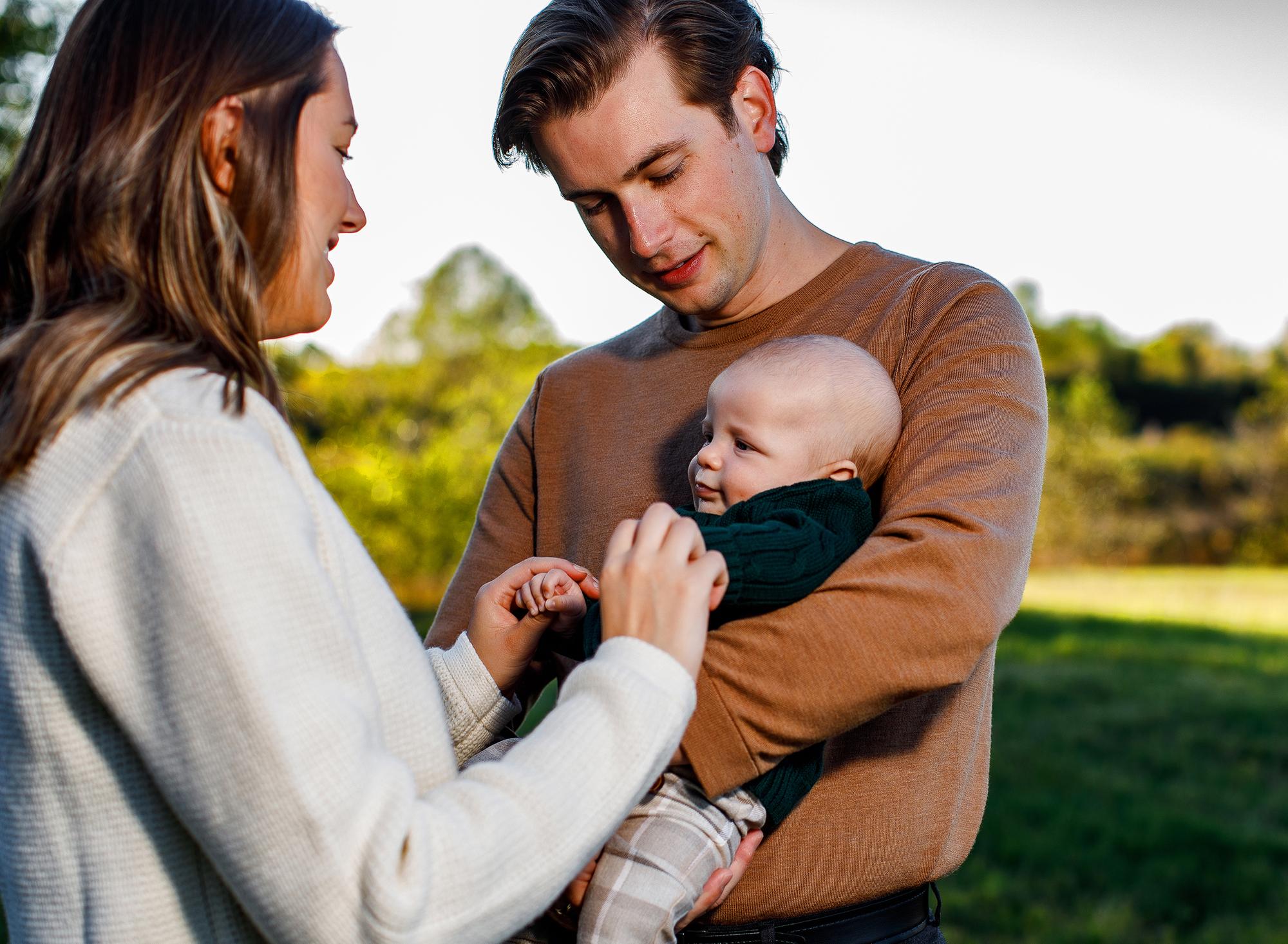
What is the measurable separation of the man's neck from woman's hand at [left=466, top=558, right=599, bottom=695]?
681 millimetres

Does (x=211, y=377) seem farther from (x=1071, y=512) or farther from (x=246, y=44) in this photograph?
(x=1071, y=512)

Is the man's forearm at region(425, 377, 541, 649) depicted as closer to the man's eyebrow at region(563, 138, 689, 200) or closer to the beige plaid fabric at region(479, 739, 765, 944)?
the man's eyebrow at region(563, 138, 689, 200)

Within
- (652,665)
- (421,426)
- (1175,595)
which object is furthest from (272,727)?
(1175,595)

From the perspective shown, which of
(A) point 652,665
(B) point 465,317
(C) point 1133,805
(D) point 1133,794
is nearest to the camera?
(A) point 652,665

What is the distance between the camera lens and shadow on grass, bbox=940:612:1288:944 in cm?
556

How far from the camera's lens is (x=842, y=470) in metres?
1.90

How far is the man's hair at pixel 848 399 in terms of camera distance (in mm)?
1846

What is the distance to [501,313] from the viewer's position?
78.1 ft

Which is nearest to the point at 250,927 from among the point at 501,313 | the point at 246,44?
the point at 246,44

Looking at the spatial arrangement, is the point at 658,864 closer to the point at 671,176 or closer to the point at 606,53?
the point at 671,176

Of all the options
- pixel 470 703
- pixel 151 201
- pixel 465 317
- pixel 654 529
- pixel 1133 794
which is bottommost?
pixel 1133 794

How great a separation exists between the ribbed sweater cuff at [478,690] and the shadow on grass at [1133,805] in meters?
4.15

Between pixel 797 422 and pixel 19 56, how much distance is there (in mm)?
8402

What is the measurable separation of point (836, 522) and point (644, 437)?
0.58 metres
